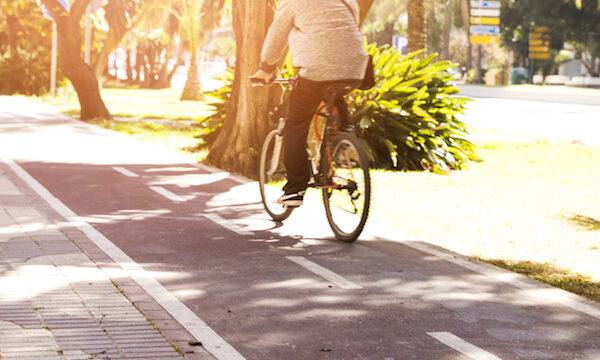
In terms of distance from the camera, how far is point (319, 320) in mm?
5332

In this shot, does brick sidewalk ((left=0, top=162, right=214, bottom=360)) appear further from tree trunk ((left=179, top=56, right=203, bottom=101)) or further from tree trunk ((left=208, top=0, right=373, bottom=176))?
tree trunk ((left=179, top=56, right=203, bottom=101))

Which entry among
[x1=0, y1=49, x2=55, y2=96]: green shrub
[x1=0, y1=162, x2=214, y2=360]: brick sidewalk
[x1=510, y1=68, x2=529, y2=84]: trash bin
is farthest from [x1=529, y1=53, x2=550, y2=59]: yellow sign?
[x1=0, y1=162, x2=214, y2=360]: brick sidewalk

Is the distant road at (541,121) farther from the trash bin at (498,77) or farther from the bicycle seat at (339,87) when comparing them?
the trash bin at (498,77)

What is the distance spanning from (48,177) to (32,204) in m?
2.22

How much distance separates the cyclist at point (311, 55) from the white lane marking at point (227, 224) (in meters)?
0.54

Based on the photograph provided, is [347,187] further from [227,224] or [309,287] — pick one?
[309,287]

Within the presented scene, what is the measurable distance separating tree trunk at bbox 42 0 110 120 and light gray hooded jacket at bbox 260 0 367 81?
1464cm

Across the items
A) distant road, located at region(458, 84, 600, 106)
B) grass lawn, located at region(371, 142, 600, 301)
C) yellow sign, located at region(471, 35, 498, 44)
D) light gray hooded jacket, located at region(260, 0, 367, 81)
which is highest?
yellow sign, located at region(471, 35, 498, 44)

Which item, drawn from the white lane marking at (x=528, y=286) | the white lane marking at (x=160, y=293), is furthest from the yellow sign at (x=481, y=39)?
the white lane marking at (x=528, y=286)

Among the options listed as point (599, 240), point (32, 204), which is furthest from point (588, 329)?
point (32, 204)

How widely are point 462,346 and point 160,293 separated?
1865mm

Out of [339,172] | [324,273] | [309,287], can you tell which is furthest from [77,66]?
[309,287]

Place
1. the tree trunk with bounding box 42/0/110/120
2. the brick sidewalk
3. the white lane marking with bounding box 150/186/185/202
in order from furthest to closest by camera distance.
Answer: the tree trunk with bounding box 42/0/110/120
the white lane marking with bounding box 150/186/185/202
the brick sidewalk

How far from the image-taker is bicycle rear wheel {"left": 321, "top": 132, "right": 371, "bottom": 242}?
7352mm
